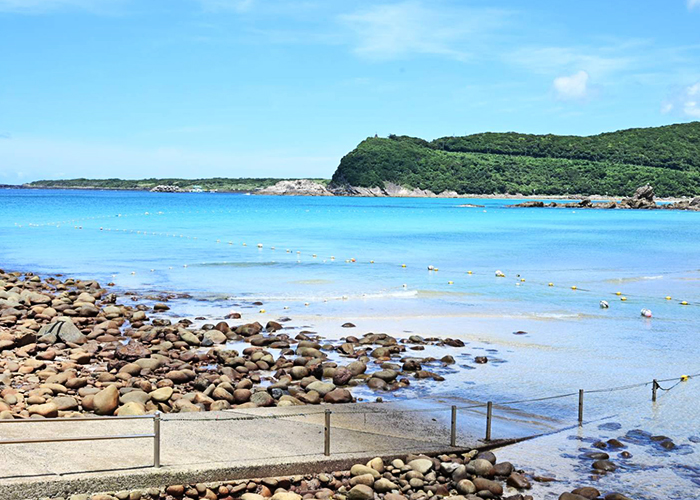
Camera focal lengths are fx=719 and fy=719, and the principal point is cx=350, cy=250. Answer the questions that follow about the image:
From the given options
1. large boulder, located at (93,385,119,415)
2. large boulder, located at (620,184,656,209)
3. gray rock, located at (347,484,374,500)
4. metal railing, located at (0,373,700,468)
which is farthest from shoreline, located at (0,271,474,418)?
large boulder, located at (620,184,656,209)

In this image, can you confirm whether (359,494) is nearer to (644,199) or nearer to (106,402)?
(106,402)

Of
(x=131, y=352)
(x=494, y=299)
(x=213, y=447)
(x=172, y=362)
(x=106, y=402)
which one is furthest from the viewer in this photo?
(x=494, y=299)

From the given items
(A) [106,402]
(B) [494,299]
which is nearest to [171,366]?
(A) [106,402]

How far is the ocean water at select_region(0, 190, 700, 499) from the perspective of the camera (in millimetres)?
12945

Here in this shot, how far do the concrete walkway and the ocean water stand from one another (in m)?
1.72

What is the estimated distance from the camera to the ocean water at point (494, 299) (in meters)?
12.9

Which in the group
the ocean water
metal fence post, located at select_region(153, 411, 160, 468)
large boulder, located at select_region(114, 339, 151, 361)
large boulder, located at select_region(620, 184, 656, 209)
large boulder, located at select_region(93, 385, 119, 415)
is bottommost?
the ocean water

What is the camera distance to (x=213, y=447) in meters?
8.99

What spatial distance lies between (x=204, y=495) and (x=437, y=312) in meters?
14.9

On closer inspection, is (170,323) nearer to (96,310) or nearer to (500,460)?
A: (96,310)

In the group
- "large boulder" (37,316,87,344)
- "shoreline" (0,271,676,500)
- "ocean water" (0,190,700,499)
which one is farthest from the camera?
"large boulder" (37,316,87,344)

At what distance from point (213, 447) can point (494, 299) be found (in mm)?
18005

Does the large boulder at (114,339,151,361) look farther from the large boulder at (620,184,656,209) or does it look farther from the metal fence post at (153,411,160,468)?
the large boulder at (620,184,656,209)

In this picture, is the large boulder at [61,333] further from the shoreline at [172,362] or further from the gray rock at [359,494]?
the gray rock at [359,494]
